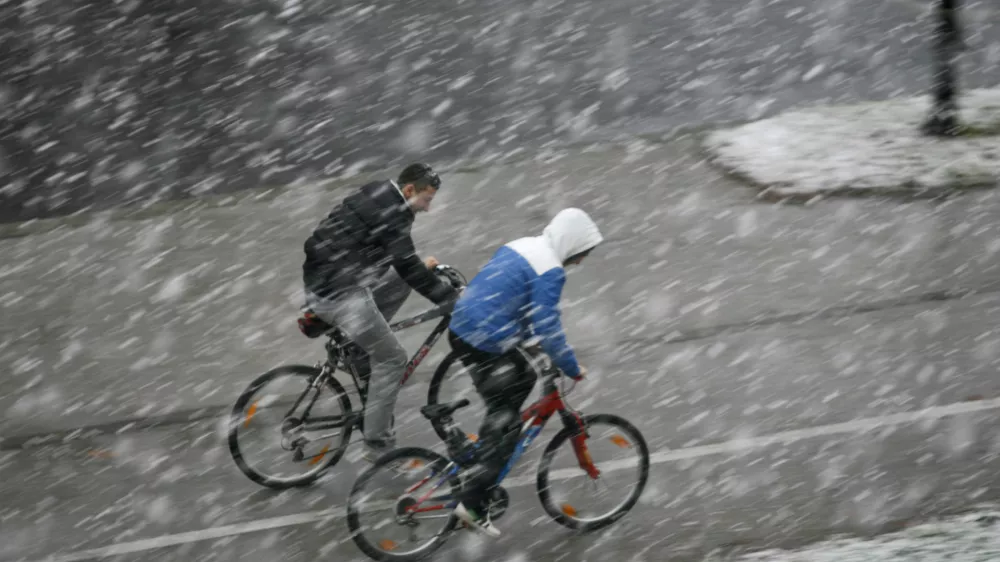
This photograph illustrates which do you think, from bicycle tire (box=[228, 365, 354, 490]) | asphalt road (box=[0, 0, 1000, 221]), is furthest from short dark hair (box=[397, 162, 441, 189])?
asphalt road (box=[0, 0, 1000, 221])

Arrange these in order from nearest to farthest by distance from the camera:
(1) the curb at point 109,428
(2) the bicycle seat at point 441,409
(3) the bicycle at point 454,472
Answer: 1. (3) the bicycle at point 454,472
2. (2) the bicycle seat at point 441,409
3. (1) the curb at point 109,428

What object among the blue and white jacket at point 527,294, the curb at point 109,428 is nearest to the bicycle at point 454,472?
the blue and white jacket at point 527,294

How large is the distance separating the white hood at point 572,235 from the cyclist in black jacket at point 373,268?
36.9 inches

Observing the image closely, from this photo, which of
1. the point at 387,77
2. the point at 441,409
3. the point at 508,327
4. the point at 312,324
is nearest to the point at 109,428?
the point at 312,324

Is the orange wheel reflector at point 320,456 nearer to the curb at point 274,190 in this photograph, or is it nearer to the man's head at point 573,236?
the man's head at point 573,236

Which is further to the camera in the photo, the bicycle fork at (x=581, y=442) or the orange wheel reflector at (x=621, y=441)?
the orange wheel reflector at (x=621, y=441)

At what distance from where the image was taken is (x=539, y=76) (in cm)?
1386

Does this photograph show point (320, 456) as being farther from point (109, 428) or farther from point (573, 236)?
point (573, 236)

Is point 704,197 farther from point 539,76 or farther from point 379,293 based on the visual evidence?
point 379,293

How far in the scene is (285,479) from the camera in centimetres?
731

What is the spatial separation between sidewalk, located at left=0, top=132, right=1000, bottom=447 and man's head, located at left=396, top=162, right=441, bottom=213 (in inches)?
92.2

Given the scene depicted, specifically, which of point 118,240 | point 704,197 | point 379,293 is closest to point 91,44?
point 118,240

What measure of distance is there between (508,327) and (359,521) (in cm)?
142

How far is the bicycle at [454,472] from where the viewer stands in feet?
20.4
